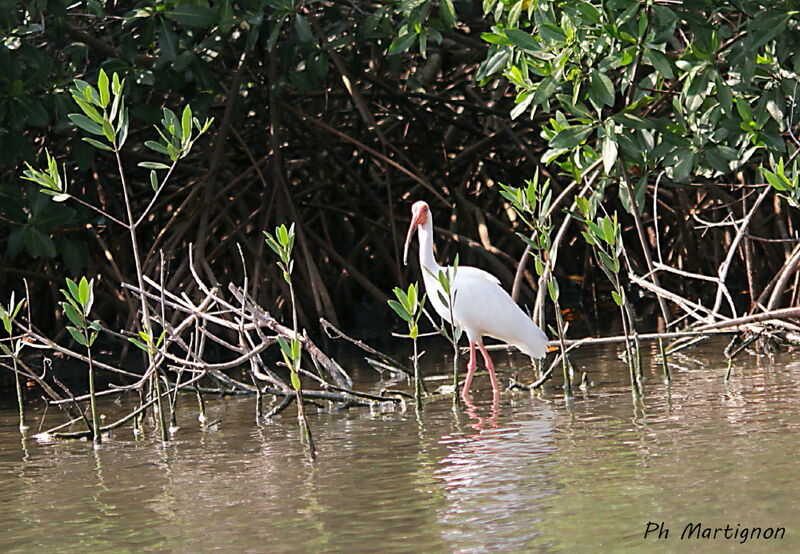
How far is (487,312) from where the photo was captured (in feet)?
22.1

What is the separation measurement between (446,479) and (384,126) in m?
6.01

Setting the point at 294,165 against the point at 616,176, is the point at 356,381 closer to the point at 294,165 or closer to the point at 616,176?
the point at 616,176

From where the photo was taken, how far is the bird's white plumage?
6598 millimetres

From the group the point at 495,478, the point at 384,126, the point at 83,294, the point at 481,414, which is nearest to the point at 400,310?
the point at 481,414

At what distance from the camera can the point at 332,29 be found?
8.67 metres

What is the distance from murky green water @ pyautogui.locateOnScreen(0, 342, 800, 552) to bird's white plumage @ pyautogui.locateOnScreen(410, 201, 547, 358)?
1.97 ft

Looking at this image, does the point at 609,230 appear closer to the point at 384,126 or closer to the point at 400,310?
the point at 400,310

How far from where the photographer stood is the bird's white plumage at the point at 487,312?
21.6 ft

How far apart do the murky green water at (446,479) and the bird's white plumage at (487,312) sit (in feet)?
1.97

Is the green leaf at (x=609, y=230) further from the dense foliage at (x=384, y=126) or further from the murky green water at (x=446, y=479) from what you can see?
the murky green water at (x=446, y=479)

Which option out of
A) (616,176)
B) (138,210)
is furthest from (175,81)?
(616,176)

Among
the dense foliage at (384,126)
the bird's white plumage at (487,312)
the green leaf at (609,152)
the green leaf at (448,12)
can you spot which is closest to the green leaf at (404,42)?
the dense foliage at (384,126)

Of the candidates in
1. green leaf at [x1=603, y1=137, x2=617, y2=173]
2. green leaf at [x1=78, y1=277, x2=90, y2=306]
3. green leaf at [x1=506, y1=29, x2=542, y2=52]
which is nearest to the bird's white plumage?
green leaf at [x1=603, y1=137, x2=617, y2=173]

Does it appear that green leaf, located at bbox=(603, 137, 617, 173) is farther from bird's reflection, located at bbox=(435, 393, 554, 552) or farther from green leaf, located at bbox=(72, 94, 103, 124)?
green leaf, located at bbox=(72, 94, 103, 124)
